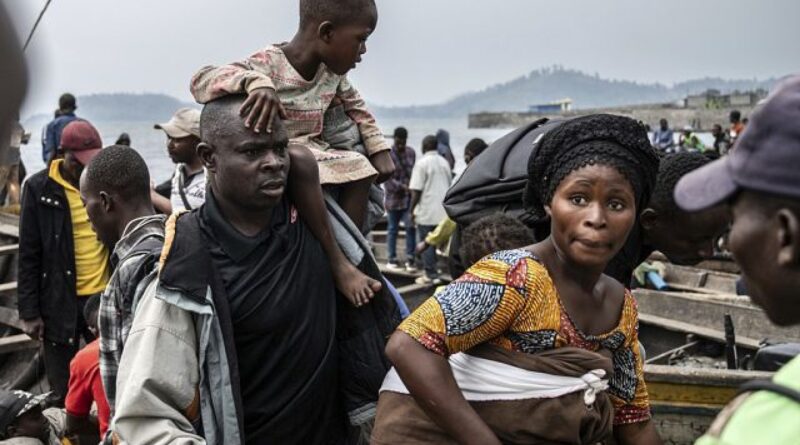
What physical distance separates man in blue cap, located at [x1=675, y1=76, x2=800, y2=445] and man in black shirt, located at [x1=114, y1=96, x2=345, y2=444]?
1375 mm

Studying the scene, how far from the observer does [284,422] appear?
2.45 meters

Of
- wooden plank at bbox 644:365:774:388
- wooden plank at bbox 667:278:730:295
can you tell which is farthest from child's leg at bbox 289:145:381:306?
wooden plank at bbox 667:278:730:295

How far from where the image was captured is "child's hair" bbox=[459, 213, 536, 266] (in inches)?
110

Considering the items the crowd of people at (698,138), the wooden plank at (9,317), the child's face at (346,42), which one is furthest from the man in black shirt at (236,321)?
the crowd of people at (698,138)

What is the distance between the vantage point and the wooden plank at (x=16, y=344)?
6301mm

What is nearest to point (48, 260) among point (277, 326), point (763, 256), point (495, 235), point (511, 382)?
→ point (277, 326)

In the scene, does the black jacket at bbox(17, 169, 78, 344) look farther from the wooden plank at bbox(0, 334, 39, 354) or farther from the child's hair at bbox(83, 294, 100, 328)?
the wooden plank at bbox(0, 334, 39, 354)

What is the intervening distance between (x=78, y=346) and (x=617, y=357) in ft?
13.2

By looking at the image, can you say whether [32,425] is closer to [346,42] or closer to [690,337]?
[346,42]

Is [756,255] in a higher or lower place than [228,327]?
higher

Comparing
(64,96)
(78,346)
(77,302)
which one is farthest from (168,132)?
(64,96)

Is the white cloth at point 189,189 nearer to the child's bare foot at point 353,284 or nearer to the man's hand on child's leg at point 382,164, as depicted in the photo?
the man's hand on child's leg at point 382,164

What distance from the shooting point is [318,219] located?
263 centimetres

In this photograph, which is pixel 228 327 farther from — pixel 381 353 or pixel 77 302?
pixel 77 302
